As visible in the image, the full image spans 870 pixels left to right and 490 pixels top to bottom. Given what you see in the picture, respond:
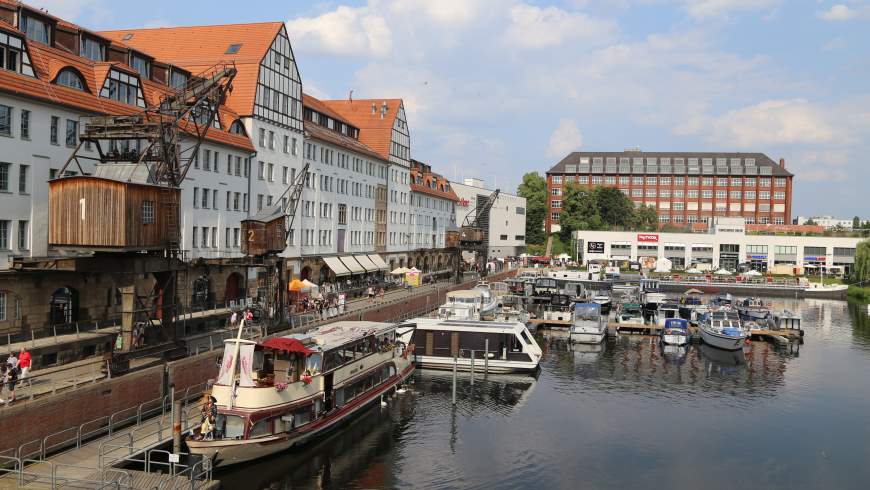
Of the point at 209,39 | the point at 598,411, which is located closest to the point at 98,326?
the point at 598,411

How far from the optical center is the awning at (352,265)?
2918 inches

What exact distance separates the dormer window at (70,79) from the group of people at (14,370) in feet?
55.4

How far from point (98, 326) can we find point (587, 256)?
115957 mm

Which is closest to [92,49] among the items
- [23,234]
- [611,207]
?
[23,234]

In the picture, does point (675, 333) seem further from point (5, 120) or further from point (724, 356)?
point (5, 120)

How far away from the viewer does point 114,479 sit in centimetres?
2303

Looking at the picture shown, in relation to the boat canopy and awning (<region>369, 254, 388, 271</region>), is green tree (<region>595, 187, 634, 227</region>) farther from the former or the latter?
the boat canopy

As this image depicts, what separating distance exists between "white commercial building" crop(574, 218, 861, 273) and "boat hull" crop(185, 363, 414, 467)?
113968mm

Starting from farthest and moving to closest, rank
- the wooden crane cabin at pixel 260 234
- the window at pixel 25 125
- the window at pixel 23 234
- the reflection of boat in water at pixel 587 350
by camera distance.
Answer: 1. the reflection of boat in water at pixel 587 350
2. the wooden crane cabin at pixel 260 234
3. the window at pixel 23 234
4. the window at pixel 25 125

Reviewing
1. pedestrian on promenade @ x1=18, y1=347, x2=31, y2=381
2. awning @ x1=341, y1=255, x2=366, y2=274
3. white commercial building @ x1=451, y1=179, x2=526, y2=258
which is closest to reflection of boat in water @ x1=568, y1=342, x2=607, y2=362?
awning @ x1=341, y1=255, x2=366, y2=274

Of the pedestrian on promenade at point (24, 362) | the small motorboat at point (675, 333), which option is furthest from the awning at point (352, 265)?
the pedestrian on promenade at point (24, 362)

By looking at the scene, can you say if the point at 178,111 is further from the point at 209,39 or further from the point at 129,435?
the point at 209,39

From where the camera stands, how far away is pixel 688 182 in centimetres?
17550

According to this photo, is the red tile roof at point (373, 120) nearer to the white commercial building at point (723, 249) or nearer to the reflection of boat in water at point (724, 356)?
the reflection of boat in water at point (724, 356)
